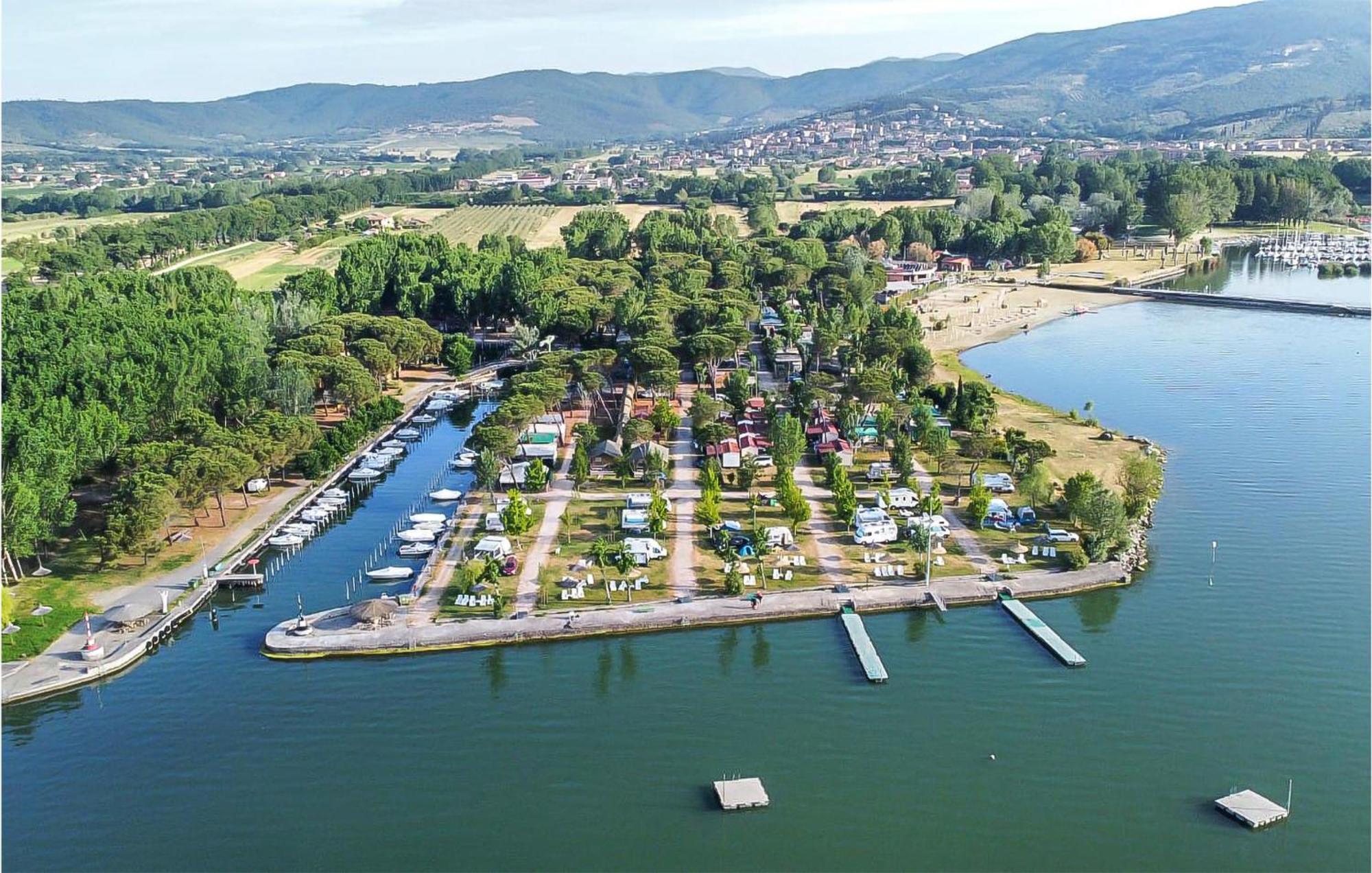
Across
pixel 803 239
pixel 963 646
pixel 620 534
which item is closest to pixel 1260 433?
pixel 963 646

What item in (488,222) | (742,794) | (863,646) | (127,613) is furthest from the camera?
(488,222)

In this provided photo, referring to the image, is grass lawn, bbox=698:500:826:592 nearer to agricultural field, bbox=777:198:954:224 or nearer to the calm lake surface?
the calm lake surface

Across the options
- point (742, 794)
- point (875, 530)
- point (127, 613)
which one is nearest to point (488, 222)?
point (875, 530)

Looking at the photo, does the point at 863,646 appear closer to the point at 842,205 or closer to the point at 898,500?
the point at 898,500

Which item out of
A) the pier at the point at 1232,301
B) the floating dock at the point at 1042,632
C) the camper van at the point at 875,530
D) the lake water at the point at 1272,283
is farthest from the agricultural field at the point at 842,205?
the floating dock at the point at 1042,632

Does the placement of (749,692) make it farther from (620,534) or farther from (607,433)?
(607,433)

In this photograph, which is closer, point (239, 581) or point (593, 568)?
point (593, 568)
